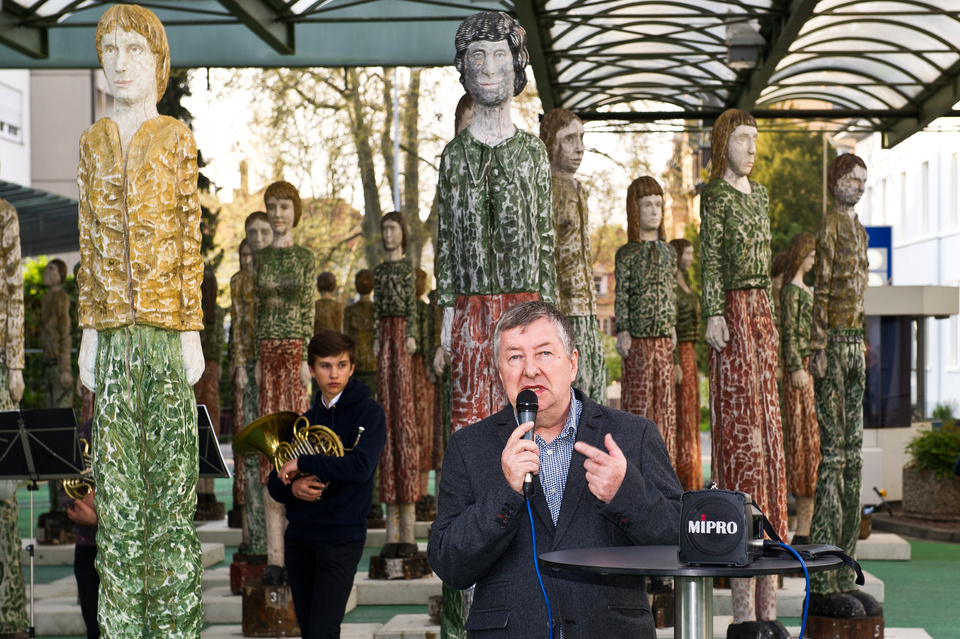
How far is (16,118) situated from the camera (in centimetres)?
3066

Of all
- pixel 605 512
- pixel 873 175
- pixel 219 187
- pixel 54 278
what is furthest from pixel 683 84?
pixel 873 175

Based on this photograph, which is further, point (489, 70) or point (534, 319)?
point (489, 70)

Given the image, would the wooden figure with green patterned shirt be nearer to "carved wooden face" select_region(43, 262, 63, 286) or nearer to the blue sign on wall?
"carved wooden face" select_region(43, 262, 63, 286)

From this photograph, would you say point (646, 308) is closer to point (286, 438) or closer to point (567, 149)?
point (567, 149)

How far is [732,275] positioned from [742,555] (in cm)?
459

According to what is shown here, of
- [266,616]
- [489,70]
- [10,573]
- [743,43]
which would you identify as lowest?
[266,616]

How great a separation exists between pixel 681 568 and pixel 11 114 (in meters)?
29.8

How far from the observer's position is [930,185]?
118 feet

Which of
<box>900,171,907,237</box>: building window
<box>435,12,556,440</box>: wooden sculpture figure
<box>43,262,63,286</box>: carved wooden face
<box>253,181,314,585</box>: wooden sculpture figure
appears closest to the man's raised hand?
<box>435,12,556,440</box>: wooden sculpture figure

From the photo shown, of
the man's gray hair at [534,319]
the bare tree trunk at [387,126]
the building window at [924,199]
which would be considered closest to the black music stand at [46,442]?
the man's gray hair at [534,319]

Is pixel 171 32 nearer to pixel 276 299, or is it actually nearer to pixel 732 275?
pixel 276 299

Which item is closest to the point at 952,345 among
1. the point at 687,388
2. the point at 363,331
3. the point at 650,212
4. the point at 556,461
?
the point at 687,388

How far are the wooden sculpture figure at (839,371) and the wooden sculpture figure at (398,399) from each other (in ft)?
12.3

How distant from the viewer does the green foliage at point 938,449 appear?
581 inches
